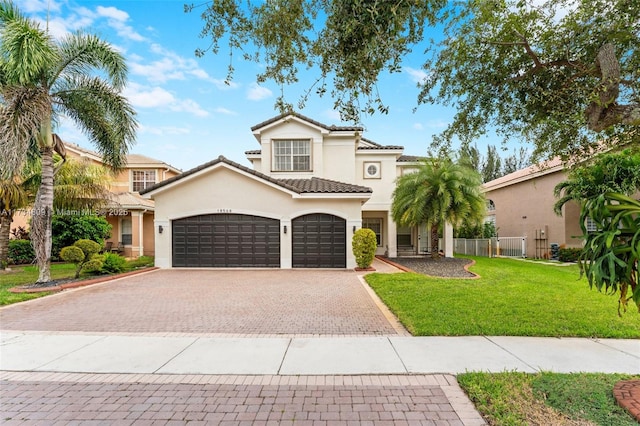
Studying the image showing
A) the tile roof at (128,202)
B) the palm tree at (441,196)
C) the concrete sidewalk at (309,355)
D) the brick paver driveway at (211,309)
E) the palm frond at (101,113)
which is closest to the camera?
the concrete sidewalk at (309,355)

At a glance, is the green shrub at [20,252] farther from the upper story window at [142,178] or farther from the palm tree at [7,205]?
the upper story window at [142,178]

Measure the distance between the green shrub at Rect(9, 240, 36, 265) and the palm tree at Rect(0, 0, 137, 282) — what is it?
9184 millimetres

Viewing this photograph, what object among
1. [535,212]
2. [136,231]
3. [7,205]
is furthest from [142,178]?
[535,212]

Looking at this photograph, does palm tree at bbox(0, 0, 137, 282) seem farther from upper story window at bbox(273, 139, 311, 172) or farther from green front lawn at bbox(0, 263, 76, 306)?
upper story window at bbox(273, 139, 311, 172)

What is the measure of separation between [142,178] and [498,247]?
2608 cm

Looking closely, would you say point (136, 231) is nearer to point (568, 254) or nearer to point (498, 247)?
point (498, 247)

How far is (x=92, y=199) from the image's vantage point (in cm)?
1761

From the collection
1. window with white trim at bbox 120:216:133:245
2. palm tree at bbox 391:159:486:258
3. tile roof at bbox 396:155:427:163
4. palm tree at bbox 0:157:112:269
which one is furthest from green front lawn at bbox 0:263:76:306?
tile roof at bbox 396:155:427:163

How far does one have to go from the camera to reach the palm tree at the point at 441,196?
649 inches

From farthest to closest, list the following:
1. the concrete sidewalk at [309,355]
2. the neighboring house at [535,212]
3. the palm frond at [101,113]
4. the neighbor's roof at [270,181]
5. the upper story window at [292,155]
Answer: the upper story window at [292,155]
the neighboring house at [535,212]
the neighbor's roof at [270,181]
the palm frond at [101,113]
the concrete sidewalk at [309,355]

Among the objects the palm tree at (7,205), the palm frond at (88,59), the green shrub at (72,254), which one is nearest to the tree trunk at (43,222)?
the green shrub at (72,254)

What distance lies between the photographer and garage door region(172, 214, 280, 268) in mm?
16031

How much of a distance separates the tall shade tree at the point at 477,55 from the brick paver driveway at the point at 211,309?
4385 mm

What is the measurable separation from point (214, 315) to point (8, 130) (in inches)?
344
